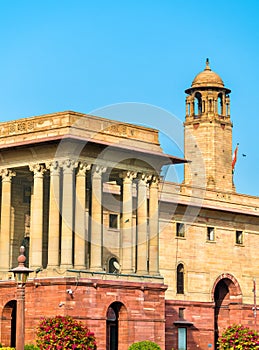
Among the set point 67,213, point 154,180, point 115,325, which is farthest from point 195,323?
point 67,213

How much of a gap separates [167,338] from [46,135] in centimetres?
2343

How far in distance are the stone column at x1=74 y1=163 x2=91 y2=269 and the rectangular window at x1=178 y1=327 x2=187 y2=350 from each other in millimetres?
20763

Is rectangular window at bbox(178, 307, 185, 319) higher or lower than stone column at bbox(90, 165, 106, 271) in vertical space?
lower

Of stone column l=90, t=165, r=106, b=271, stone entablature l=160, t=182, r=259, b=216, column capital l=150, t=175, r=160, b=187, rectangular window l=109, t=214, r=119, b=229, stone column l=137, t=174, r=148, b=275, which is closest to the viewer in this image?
stone column l=90, t=165, r=106, b=271

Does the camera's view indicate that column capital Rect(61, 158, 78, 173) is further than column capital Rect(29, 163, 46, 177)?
No

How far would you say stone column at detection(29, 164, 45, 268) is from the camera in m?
69.1

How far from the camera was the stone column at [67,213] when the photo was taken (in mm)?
67375

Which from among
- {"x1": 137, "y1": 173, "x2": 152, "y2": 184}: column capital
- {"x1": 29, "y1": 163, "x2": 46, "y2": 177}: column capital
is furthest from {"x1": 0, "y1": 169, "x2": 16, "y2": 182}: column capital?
{"x1": 137, "y1": 173, "x2": 152, "y2": 184}: column capital

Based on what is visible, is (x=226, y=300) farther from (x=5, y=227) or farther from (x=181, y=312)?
(x=5, y=227)

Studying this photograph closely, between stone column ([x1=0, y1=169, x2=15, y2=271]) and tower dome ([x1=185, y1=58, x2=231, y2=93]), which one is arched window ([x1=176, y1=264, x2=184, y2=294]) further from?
tower dome ([x1=185, y1=58, x2=231, y2=93])

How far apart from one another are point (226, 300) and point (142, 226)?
24447 mm

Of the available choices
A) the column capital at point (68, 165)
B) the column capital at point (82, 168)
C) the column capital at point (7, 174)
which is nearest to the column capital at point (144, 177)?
the column capital at point (82, 168)

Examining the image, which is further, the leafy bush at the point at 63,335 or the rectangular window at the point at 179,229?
the rectangular window at the point at 179,229

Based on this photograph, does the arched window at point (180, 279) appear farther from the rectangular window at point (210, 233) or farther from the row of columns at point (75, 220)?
the row of columns at point (75, 220)
